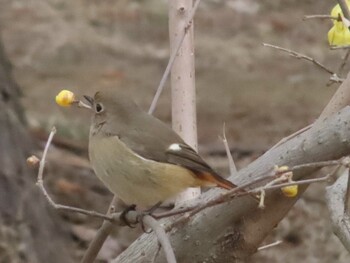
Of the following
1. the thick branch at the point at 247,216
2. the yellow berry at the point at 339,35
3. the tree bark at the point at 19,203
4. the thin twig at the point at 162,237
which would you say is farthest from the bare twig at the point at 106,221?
the tree bark at the point at 19,203

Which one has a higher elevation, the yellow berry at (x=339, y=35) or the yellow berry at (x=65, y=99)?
the yellow berry at (x=339, y=35)

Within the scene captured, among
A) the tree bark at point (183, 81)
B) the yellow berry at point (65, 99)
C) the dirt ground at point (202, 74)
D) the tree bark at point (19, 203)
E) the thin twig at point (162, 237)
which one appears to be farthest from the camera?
the dirt ground at point (202, 74)

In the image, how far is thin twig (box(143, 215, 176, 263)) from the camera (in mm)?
1609

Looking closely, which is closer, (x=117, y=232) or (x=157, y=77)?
(x=117, y=232)

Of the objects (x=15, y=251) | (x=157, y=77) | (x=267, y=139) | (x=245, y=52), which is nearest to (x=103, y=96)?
(x=15, y=251)

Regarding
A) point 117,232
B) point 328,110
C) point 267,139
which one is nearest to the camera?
point 328,110

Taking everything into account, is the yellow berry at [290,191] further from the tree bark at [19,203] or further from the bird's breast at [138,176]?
the tree bark at [19,203]

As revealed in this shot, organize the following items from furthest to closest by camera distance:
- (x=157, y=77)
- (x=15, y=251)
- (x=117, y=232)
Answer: (x=157, y=77) → (x=117, y=232) → (x=15, y=251)

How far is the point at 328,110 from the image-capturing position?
2008 mm

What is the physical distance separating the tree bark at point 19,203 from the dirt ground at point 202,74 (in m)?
0.56

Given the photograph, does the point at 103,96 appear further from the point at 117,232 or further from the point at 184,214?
the point at 117,232

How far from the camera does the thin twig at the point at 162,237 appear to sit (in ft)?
5.28

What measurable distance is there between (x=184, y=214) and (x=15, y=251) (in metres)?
2.49

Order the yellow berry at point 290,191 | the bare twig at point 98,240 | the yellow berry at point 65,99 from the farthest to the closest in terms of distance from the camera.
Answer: the bare twig at point 98,240 < the yellow berry at point 65,99 < the yellow berry at point 290,191
